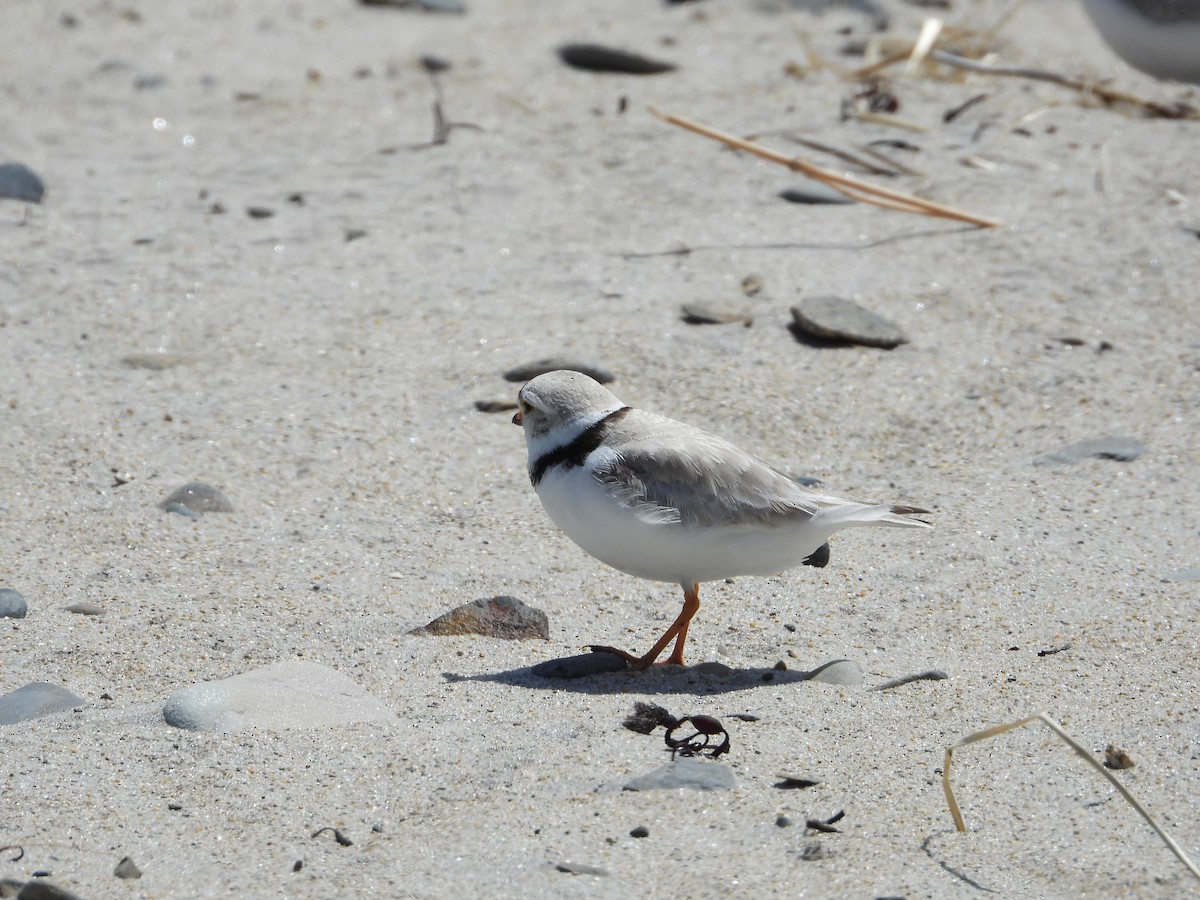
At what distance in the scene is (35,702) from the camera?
10.3ft

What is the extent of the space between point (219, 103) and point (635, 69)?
7.99 ft

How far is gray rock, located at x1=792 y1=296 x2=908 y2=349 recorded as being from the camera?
210 inches

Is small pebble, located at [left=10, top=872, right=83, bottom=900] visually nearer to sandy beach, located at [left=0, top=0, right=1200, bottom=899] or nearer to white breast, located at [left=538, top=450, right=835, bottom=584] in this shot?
sandy beach, located at [left=0, top=0, right=1200, bottom=899]

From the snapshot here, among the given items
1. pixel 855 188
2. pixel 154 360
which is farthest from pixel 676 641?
pixel 855 188

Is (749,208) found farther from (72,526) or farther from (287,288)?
(72,526)

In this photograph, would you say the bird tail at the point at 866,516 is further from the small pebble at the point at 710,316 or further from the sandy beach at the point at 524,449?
the small pebble at the point at 710,316

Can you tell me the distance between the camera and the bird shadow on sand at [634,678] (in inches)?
133

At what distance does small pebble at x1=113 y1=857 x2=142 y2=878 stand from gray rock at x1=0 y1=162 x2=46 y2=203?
4758 millimetres

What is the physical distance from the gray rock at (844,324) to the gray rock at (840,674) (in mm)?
2129

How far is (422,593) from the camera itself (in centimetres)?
390

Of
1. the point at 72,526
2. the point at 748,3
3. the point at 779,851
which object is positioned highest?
the point at 748,3

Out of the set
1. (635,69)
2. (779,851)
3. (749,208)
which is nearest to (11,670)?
(779,851)

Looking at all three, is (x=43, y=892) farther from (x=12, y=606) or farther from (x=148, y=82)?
(x=148, y=82)

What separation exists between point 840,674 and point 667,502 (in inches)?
24.2
